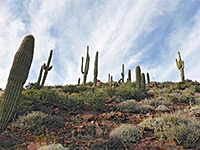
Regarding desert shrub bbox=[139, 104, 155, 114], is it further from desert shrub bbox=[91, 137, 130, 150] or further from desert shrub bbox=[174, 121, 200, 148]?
desert shrub bbox=[91, 137, 130, 150]

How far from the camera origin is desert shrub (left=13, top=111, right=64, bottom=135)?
5.01 metres

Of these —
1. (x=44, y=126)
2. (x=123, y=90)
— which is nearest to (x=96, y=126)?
(x=44, y=126)

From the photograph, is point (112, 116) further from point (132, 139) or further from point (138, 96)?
point (138, 96)

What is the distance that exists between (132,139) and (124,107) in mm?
3101

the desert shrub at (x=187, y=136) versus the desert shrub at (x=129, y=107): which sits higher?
the desert shrub at (x=129, y=107)

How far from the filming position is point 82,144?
4.07 meters

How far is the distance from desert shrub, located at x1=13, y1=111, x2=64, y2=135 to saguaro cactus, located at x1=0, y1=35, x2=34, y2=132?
0.42 metres

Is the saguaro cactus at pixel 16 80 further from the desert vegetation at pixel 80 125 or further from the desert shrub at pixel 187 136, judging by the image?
the desert shrub at pixel 187 136

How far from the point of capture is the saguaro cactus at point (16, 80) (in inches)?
208

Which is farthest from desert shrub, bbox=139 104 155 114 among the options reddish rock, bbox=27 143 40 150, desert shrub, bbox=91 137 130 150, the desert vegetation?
reddish rock, bbox=27 143 40 150

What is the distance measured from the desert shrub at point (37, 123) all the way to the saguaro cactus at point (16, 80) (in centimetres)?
42

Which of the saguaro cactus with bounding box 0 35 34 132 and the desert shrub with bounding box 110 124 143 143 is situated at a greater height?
the saguaro cactus with bounding box 0 35 34 132

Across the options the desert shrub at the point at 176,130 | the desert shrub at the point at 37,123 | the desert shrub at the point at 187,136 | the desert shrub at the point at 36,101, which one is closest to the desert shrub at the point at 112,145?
the desert shrub at the point at 176,130

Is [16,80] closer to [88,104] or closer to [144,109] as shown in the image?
[88,104]
